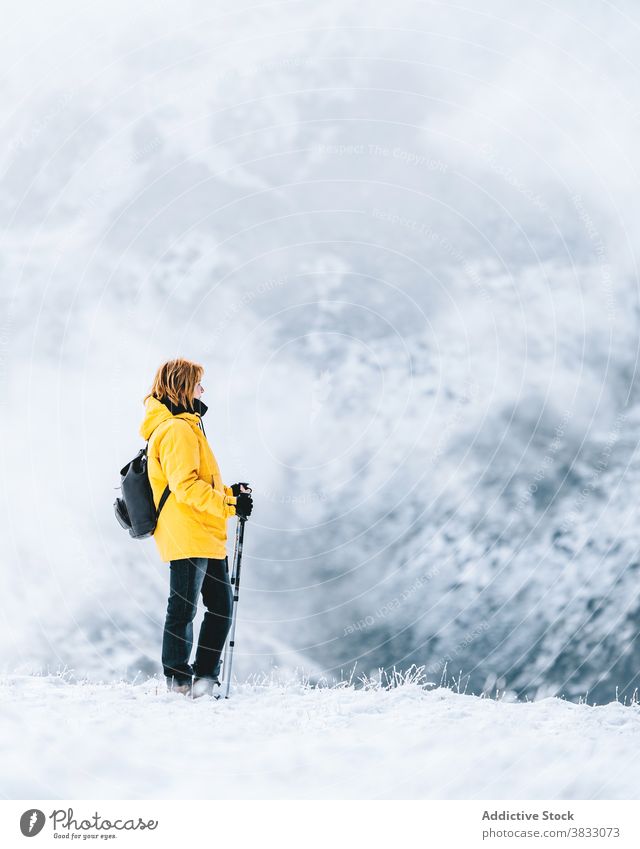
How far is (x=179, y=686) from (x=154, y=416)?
2.09 m

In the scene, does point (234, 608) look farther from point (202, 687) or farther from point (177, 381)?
point (177, 381)

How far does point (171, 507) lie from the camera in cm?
576

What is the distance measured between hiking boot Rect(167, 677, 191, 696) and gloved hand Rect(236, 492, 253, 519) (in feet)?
4.40

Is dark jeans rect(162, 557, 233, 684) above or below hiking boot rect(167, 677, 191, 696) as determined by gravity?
above

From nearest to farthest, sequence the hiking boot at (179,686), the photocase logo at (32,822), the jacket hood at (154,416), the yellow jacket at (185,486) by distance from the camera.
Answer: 1. the photocase logo at (32,822)
2. the yellow jacket at (185,486)
3. the hiking boot at (179,686)
4. the jacket hood at (154,416)

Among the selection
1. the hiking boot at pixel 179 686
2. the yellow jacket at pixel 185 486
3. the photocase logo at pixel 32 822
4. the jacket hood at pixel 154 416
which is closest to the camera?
the photocase logo at pixel 32 822

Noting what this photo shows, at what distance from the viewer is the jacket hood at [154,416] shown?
231 inches

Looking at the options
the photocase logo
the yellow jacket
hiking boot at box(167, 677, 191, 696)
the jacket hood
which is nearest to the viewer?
the photocase logo

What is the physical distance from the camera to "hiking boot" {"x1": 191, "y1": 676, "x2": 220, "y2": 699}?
19.0ft
